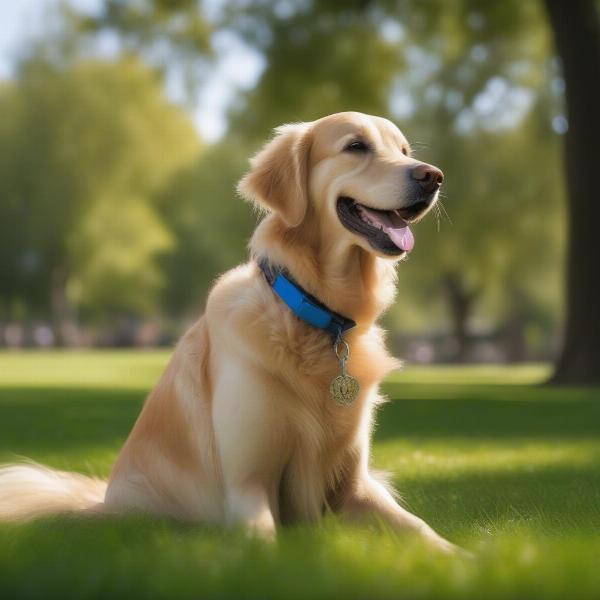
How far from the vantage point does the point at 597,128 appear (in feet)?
49.9

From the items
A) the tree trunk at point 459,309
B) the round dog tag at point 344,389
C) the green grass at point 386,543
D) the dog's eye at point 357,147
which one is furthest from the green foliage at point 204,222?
the round dog tag at point 344,389

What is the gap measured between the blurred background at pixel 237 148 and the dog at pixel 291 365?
39.9 feet

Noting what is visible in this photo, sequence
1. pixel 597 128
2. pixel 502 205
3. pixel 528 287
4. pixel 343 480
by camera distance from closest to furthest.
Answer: pixel 343 480 → pixel 597 128 → pixel 502 205 → pixel 528 287

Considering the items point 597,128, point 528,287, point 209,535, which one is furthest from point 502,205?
point 209,535

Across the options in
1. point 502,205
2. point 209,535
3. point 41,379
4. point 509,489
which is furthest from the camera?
point 502,205

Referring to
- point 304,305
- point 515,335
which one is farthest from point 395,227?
point 515,335

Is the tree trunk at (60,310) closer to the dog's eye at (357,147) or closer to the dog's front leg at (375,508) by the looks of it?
the dog's eye at (357,147)

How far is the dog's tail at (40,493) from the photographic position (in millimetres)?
4125

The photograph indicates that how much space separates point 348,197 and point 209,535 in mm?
1547

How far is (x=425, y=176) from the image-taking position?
3.90 m

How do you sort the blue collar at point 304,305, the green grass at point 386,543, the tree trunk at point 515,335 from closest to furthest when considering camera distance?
the green grass at point 386,543
the blue collar at point 304,305
the tree trunk at point 515,335

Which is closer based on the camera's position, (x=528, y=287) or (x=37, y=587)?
(x=37, y=587)

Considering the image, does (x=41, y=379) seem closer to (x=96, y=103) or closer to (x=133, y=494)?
(x=133, y=494)

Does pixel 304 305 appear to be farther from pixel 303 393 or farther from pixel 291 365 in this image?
pixel 303 393
